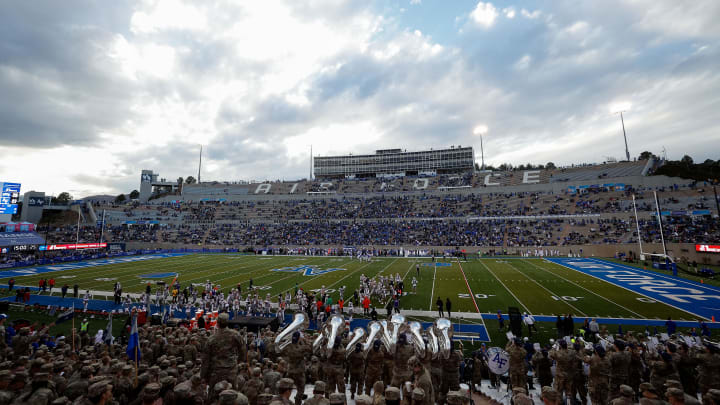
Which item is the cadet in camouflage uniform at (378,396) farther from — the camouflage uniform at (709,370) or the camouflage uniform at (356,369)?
the camouflage uniform at (709,370)

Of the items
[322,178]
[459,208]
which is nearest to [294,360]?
[459,208]

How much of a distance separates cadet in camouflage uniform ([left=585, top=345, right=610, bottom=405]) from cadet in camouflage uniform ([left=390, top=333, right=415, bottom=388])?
4.01 meters

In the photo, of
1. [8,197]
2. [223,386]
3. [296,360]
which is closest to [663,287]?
[296,360]

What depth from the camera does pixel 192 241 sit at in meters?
55.4

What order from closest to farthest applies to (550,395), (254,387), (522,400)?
(522,400) → (550,395) → (254,387)

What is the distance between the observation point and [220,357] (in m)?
5.36

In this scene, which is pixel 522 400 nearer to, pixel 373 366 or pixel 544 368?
pixel 373 366

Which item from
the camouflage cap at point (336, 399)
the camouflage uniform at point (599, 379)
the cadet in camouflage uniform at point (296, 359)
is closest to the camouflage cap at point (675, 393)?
the camouflage uniform at point (599, 379)

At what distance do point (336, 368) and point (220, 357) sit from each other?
2348mm

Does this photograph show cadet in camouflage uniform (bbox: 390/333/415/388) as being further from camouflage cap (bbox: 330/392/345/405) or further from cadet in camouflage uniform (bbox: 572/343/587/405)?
cadet in camouflage uniform (bbox: 572/343/587/405)

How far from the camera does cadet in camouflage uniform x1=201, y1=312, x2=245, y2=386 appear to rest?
5.30 metres

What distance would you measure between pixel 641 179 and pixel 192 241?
77.1 metres

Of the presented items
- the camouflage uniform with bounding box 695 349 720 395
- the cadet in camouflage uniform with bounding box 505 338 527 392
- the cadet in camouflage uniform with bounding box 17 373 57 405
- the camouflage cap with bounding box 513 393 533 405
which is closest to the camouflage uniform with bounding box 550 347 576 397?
the cadet in camouflage uniform with bounding box 505 338 527 392

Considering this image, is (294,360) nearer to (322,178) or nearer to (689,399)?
(689,399)
